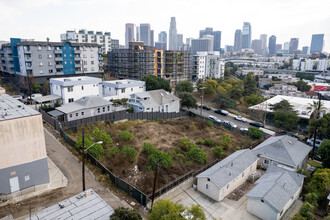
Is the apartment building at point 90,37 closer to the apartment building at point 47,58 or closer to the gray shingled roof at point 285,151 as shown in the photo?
the apartment building at point 47,58

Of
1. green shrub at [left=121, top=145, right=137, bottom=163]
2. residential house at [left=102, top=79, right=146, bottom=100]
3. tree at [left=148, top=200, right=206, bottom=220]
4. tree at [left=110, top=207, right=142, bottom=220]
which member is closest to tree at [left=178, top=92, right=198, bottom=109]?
residential house at [left=102, top=79, right=146, bottom=100]

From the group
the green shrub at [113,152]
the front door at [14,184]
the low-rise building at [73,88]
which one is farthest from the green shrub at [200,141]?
the low-rise building at [73,88]

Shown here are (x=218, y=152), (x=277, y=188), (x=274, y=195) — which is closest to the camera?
(x=274, y=195)

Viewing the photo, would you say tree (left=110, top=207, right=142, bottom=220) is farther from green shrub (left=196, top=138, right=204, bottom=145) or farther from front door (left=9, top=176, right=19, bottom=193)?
green shrub (left=196, top=138, right=204, bottom=145)

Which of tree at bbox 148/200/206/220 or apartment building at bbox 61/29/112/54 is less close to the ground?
apartment building at bbox 61/29/112/54

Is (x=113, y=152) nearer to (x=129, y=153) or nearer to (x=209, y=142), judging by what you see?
(x=129, y=153)

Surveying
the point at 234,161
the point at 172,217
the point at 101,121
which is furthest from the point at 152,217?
the point at 101,121

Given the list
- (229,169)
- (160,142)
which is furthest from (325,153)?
(160,142)
